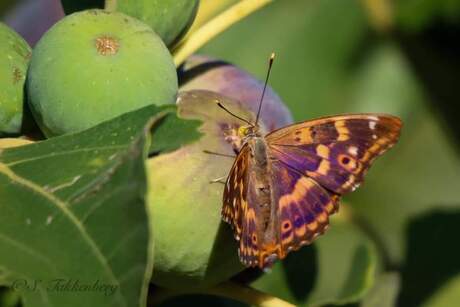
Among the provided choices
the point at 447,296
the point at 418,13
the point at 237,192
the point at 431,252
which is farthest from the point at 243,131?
the point at 418,13

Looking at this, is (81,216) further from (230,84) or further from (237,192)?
(230,84)

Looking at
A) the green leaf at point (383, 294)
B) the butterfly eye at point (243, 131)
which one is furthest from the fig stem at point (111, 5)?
the green leaf at point (383, 294)

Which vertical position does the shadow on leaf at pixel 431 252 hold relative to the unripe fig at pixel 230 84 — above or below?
below

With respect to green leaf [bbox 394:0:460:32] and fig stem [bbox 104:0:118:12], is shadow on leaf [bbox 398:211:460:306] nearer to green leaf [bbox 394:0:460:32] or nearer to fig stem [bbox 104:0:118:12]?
green leaf [bbox 394:0:460:32]

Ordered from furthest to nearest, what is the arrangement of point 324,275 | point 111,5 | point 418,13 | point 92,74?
point 418,13 < point 324,275 < point 111,5 < point 92,74

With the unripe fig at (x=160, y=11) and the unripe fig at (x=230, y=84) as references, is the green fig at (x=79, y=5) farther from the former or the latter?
the unripe fig at (x=230, y=84)
